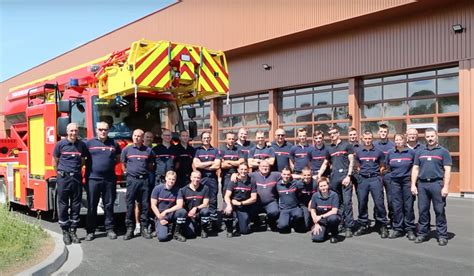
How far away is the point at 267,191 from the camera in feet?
29.6

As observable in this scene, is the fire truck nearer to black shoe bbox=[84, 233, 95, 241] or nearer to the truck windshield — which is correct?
the truck windshield

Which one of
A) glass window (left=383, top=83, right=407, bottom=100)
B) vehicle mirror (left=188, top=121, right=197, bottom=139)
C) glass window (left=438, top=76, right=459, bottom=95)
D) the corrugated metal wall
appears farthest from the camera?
glass window (left=383, top=83, right=407, bottom=100)

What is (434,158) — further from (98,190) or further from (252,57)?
(252,57)

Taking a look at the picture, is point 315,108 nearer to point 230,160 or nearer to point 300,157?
point 300,157

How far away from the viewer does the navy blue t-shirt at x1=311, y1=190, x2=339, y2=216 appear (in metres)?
8.30

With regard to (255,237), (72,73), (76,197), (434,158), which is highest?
(72,73)

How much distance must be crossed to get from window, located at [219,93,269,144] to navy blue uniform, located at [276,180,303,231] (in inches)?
510

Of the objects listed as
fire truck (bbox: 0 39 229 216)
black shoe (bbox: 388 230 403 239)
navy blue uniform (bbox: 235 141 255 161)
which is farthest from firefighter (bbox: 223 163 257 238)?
black shoe (bbox: 388 230 403 239)

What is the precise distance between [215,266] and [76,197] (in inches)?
114

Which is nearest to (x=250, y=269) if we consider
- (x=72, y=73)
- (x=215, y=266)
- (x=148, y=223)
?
(x=215, y=266)

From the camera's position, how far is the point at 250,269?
6309 millimetres

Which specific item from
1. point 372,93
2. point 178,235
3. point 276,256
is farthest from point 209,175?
point 372,93

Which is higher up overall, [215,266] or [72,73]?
[72,73]

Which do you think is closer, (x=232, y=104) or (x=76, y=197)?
(x=76, y=197)
